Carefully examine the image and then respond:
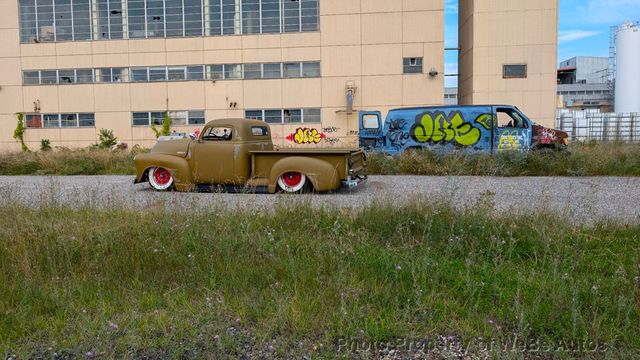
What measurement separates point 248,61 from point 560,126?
25107 mm

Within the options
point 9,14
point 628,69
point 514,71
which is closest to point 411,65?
point 514,71

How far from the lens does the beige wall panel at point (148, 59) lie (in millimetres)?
35094

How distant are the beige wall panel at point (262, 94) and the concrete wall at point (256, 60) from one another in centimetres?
7

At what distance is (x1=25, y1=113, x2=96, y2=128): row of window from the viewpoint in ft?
118

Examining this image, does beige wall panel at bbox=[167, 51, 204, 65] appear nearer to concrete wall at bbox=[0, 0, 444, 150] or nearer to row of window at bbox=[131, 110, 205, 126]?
concrete wall at bbox=[0, 0, 444, 150]

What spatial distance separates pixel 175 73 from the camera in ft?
115

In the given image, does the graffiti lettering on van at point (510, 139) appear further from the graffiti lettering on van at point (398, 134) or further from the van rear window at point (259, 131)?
the van rear window at point (259, 131)

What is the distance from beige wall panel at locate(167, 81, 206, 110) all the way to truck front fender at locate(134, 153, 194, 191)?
77.1 feet

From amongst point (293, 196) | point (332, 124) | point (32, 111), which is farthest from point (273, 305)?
point (32, 111)

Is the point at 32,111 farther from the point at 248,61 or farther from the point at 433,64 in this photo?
the point at 433,64

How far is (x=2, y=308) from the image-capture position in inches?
153

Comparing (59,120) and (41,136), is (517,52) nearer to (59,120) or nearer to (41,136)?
(59,120)

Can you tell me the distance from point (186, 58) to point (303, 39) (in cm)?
853

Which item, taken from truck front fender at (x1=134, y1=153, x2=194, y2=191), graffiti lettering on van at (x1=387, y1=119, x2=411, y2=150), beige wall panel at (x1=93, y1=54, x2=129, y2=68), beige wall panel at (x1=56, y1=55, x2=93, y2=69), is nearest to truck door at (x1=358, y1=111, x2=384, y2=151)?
graffiti lettering on van at (x1=387, y1=119, x2=411, y2=150)
